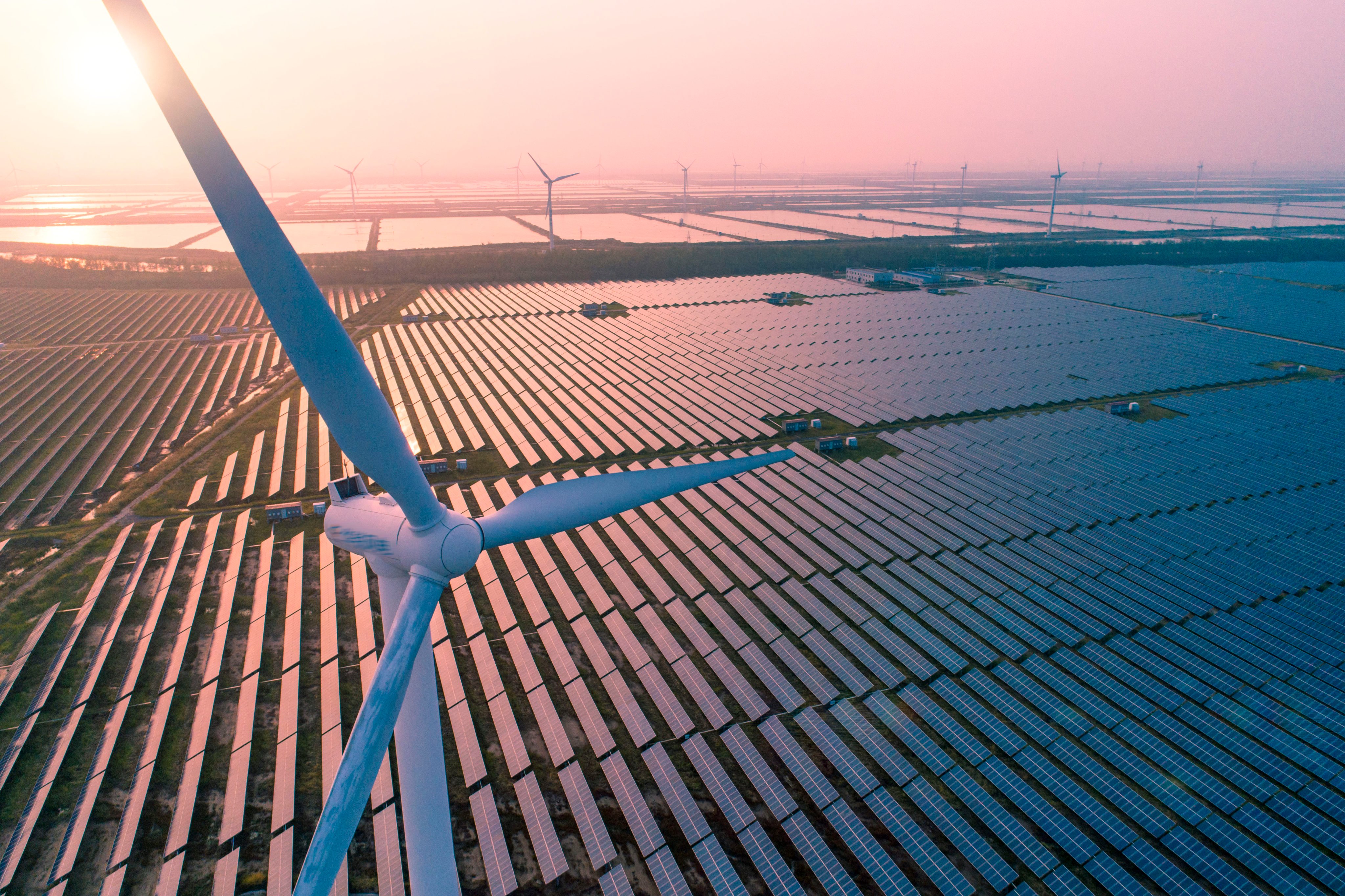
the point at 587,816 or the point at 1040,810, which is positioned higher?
the point at 1040,810

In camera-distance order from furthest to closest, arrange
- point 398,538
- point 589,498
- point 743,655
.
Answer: point 743,655, point 589,498, point 398,538

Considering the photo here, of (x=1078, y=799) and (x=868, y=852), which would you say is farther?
(x=1078, y=799)

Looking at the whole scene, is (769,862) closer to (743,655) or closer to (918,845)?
(918,845)

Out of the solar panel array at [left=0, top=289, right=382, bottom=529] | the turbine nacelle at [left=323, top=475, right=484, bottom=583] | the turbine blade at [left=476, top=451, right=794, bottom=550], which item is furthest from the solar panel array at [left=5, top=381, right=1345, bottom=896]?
the solar panel array at [left=0, top=289, right=382, bottom=529]

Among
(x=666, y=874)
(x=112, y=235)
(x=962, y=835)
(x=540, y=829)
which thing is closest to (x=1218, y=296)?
(x=962, y=835)

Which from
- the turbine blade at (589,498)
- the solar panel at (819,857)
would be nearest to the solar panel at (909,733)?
the solar panel at (819,857)

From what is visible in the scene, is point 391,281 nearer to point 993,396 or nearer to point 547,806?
point 993,396

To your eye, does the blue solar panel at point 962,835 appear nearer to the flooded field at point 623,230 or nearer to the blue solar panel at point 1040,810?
the blue solar panel at point 1040,810
